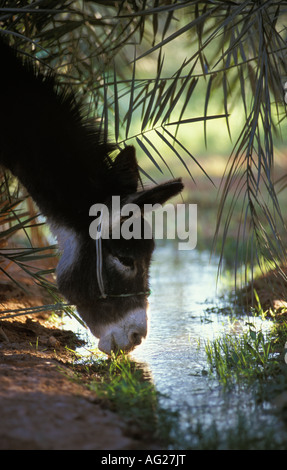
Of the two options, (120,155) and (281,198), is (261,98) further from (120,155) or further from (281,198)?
(281,198)

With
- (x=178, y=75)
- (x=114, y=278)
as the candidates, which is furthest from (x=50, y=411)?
(x=178, y=75)

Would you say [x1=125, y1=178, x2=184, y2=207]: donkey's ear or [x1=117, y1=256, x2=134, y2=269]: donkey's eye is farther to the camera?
[x1=117, y1=256, x2=134, y2=269]: donkey's eye

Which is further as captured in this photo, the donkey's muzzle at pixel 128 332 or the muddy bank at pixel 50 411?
the donkey's muzzle at pixel 128 332

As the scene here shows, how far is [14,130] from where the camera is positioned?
11.0 feet

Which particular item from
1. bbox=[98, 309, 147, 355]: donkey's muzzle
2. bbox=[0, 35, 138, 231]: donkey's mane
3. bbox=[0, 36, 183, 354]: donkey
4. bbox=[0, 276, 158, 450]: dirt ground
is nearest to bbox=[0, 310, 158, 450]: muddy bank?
bbox=[0, 276, 158, 450]: dirt ground

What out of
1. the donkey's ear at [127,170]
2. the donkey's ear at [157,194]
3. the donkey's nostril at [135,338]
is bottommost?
the donkey's nostril at [135,338]

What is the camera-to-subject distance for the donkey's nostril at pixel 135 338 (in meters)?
3.22

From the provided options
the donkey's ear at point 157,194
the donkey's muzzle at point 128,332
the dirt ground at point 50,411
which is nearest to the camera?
the dirt ground at point 50,411

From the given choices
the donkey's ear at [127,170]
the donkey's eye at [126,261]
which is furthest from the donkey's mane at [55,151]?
the donkey's eye at [126,261]

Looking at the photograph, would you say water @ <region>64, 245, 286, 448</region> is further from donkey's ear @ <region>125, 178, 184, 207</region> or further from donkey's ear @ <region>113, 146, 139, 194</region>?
donkey's ear @ <region>113, 146, 139, 194</region>

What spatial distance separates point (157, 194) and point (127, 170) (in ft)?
1.35

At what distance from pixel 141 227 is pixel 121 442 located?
1.35m

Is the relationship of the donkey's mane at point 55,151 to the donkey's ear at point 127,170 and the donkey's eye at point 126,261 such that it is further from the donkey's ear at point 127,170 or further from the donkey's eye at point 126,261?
the donkey's eye at point 126,261

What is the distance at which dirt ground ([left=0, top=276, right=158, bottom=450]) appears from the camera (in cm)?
212
